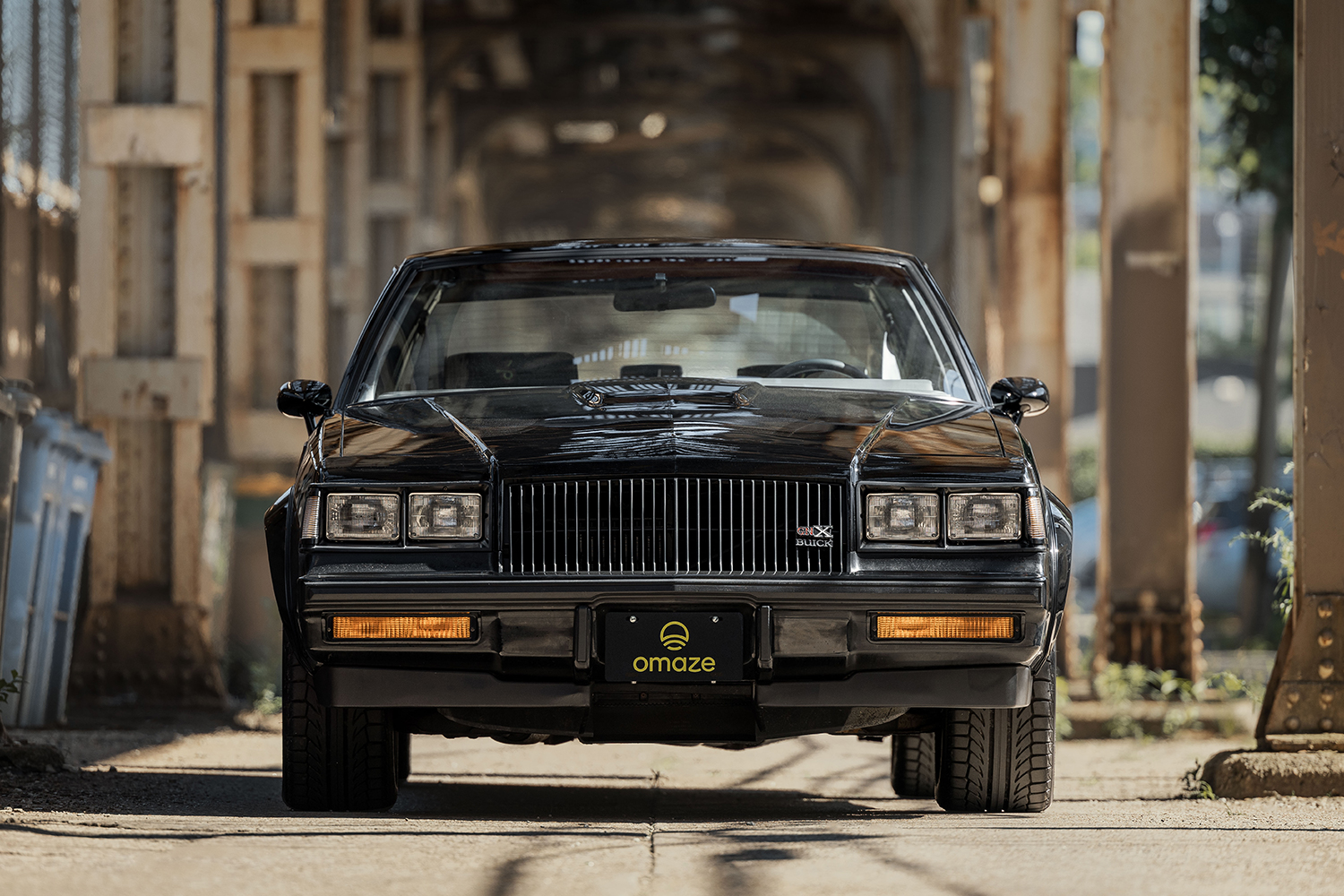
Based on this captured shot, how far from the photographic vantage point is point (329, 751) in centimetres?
469

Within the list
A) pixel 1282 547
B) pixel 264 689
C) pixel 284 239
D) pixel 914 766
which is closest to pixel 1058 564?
pixel 914 766

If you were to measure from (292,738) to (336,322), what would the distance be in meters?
12.9

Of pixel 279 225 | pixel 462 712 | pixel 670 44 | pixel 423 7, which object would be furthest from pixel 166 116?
pixel 670 44

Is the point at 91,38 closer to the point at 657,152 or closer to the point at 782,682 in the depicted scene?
the point at 782,682

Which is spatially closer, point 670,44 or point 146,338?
point 146,338

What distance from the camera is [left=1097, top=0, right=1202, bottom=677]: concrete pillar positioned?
9.31 m

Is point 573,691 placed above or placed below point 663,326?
below

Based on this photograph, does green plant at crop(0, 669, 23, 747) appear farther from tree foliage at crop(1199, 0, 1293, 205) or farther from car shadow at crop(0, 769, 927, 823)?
tree foliage at crop(1199, 0, 1293, 205)

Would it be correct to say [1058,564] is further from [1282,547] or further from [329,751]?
[1282,547]

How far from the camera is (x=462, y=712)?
4473 mm

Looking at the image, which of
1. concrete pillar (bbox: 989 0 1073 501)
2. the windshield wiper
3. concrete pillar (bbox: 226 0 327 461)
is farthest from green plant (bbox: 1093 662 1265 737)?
concrete pillar (bbox: 226 0 327 461)

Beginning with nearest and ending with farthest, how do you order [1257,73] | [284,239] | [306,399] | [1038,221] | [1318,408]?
[306,399] → [1318,408] → [1038,221] → [284,239] → [1257,73]

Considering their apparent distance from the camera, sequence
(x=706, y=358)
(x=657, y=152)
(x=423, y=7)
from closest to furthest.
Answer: (x=706, y=358) → (x=423, y=7) → (x=657, y=152)

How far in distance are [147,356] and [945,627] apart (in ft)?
20.1
